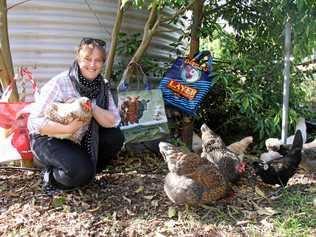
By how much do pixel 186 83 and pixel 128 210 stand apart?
1574 millimetres

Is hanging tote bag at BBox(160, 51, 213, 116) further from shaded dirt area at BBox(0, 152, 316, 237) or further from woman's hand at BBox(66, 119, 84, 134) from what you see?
woman's hand at BBox(66, 119, 84, 134)

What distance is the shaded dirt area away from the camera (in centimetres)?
297

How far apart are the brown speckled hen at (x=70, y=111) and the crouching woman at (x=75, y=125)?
0.04m

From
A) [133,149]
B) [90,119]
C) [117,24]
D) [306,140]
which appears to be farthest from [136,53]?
[306,140]

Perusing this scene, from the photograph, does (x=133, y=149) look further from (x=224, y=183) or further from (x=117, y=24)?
(x=224, y=183)

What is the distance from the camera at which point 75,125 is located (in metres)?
3.18

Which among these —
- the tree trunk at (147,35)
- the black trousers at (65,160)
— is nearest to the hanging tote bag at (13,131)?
the black trousers at (65,160)

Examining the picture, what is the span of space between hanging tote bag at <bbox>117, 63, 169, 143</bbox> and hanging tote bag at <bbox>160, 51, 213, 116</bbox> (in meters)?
0.14

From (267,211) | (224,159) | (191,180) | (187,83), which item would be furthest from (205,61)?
(267,211)

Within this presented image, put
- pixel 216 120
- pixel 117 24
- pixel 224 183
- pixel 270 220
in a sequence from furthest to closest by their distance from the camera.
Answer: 1. pixel 216 120
2. pixel 117 24
3. pixel 224 183
4. pixel 270 220

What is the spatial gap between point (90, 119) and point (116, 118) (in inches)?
9.8

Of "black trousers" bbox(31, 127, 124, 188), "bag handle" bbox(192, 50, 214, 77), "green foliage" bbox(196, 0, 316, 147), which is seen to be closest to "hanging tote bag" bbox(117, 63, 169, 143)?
"bag handle" bbox(192, 50, 214, 77)

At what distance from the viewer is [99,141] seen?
3.63m

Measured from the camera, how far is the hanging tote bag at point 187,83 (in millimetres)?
4391
